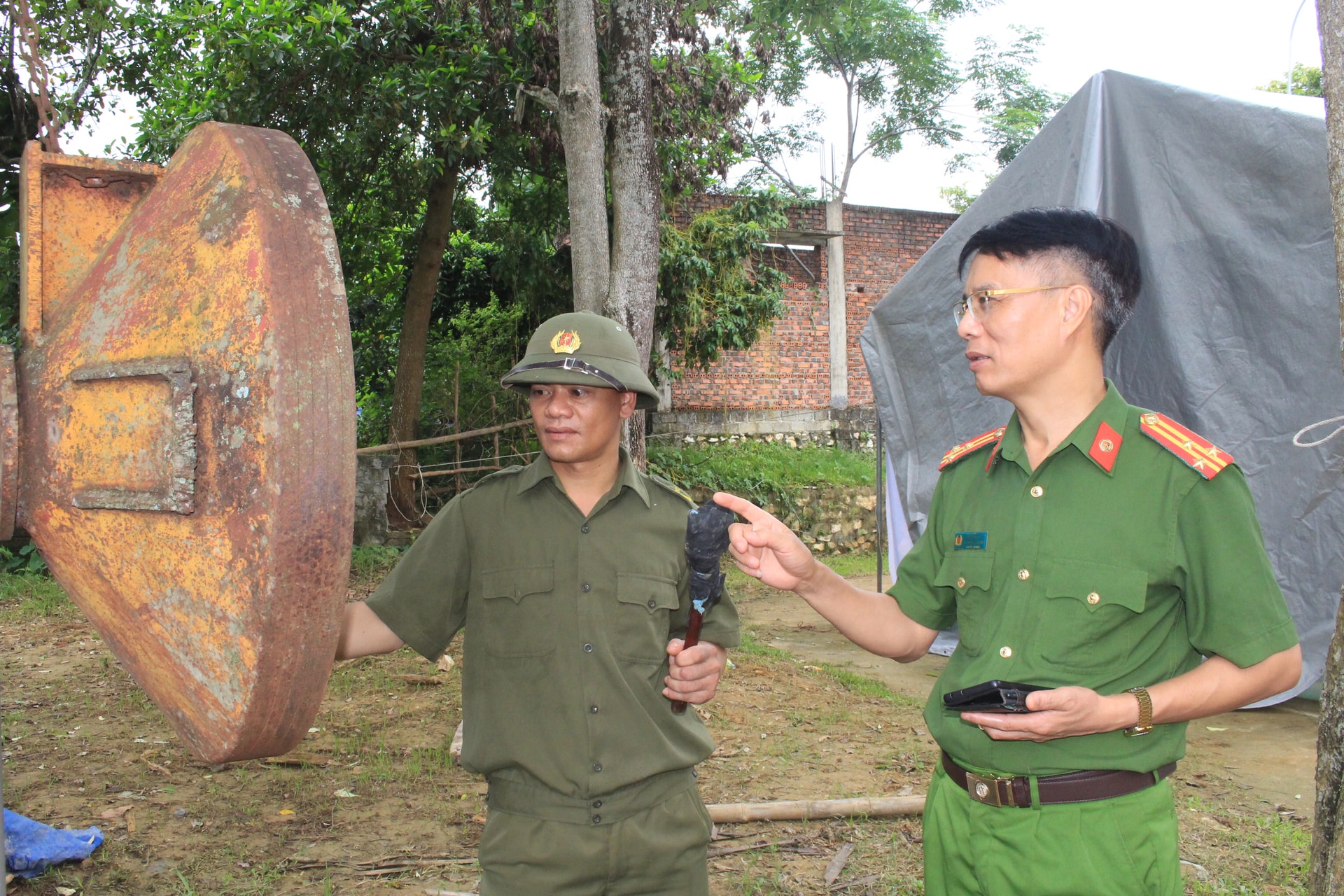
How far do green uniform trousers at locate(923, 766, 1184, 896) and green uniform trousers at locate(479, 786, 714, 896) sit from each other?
0.59 m

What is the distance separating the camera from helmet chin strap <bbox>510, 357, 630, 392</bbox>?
2.08 metres

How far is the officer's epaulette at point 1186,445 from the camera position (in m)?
1.63

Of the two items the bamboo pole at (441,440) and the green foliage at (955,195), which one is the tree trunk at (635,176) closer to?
the bamboo pole at (441,440)

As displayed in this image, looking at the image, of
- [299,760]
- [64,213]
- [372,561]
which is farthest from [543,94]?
[64,213]

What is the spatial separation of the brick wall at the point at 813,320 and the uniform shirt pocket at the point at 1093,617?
11065mm

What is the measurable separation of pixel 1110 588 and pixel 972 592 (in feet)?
0.87

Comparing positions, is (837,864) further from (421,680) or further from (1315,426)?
(421,680)

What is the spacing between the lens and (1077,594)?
1681mm

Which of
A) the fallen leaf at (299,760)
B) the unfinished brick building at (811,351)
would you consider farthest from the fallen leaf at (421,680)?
the unfinished brick building at (811,351)

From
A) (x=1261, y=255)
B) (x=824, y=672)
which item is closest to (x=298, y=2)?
(x=824, y=672)

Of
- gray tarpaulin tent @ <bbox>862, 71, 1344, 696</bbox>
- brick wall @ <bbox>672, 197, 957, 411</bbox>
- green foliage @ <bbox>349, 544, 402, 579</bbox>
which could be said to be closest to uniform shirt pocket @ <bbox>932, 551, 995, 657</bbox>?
gray tarpaulin tent @ <bbox>862, 71, 1344, 696</bbox>

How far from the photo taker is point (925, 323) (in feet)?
18.5

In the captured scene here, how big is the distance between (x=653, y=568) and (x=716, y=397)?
1097 cm

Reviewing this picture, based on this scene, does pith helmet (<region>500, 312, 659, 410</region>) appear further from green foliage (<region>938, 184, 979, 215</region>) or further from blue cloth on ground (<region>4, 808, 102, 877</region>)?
green foliage (<region>938, 184, 979, 215</region>)
